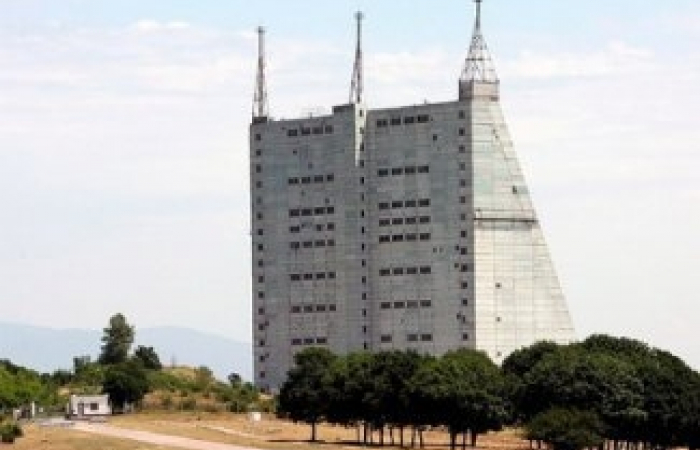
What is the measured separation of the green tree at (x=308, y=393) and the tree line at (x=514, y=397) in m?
0.14

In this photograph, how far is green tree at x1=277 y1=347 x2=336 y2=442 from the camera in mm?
177625

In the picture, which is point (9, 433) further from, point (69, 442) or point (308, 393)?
point (308, 393)

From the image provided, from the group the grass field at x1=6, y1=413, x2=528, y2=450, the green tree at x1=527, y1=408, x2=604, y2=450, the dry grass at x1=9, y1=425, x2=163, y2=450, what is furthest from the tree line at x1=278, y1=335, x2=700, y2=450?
the dry grass at x1=9, y1=425, x2=163, y2=450

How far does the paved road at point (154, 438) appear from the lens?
162200mm

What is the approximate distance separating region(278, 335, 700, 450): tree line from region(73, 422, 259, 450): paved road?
48.3 feet

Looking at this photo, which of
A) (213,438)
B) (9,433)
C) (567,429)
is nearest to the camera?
(567,429)

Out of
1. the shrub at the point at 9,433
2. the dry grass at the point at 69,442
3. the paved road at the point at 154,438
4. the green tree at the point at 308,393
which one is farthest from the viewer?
the green tree at the point at 308,393

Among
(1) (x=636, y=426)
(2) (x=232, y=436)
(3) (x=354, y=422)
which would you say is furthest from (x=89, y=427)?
(1) (x=636, y=426)

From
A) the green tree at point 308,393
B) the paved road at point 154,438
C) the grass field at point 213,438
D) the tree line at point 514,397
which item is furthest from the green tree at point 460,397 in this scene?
the paved road at point 154,438

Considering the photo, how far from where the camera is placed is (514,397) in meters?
174

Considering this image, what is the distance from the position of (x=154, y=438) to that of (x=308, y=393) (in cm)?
1726

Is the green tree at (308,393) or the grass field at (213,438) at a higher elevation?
the green tree at (308,393)

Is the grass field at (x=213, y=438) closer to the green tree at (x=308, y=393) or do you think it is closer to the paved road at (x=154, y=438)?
the paved road at (x=154, y=438)

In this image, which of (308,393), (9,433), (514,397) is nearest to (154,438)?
(9,433)
